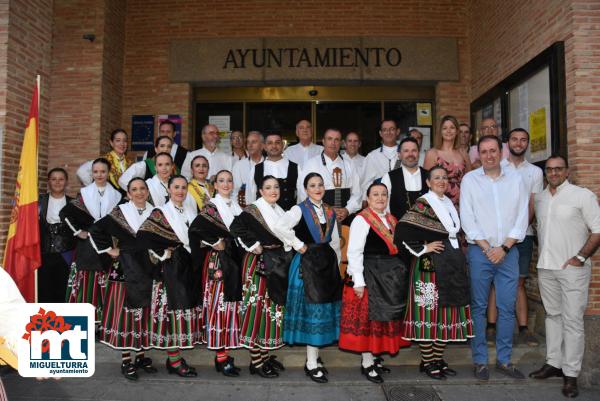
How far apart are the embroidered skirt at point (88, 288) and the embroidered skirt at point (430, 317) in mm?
3142

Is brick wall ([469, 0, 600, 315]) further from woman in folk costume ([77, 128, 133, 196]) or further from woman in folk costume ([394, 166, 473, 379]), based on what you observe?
woman in folk costume ([77, 128, 133, 196])

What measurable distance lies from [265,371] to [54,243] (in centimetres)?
283

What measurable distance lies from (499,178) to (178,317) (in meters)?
3.31

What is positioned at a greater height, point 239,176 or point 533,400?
point 239,176

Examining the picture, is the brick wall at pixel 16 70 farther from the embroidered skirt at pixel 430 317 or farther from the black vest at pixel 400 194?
the embroidered skirt at pixel 430 317

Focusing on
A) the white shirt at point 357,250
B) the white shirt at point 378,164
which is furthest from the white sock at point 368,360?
the white shirt at point 378,164

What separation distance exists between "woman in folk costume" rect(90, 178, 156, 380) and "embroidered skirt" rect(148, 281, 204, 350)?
0.28 ft

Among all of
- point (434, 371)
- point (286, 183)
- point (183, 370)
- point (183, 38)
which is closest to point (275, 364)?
point (183, 370)

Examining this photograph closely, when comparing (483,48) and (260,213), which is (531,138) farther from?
(260,213)

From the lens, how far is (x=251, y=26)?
8.34 m

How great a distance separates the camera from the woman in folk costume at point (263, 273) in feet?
13.4

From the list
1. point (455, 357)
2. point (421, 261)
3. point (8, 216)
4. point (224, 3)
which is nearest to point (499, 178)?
point (421, 261)

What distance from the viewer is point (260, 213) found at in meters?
4.14

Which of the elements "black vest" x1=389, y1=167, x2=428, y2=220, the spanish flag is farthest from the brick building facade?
"black vest" x1=389, y1=167, x2=428, y2=220
